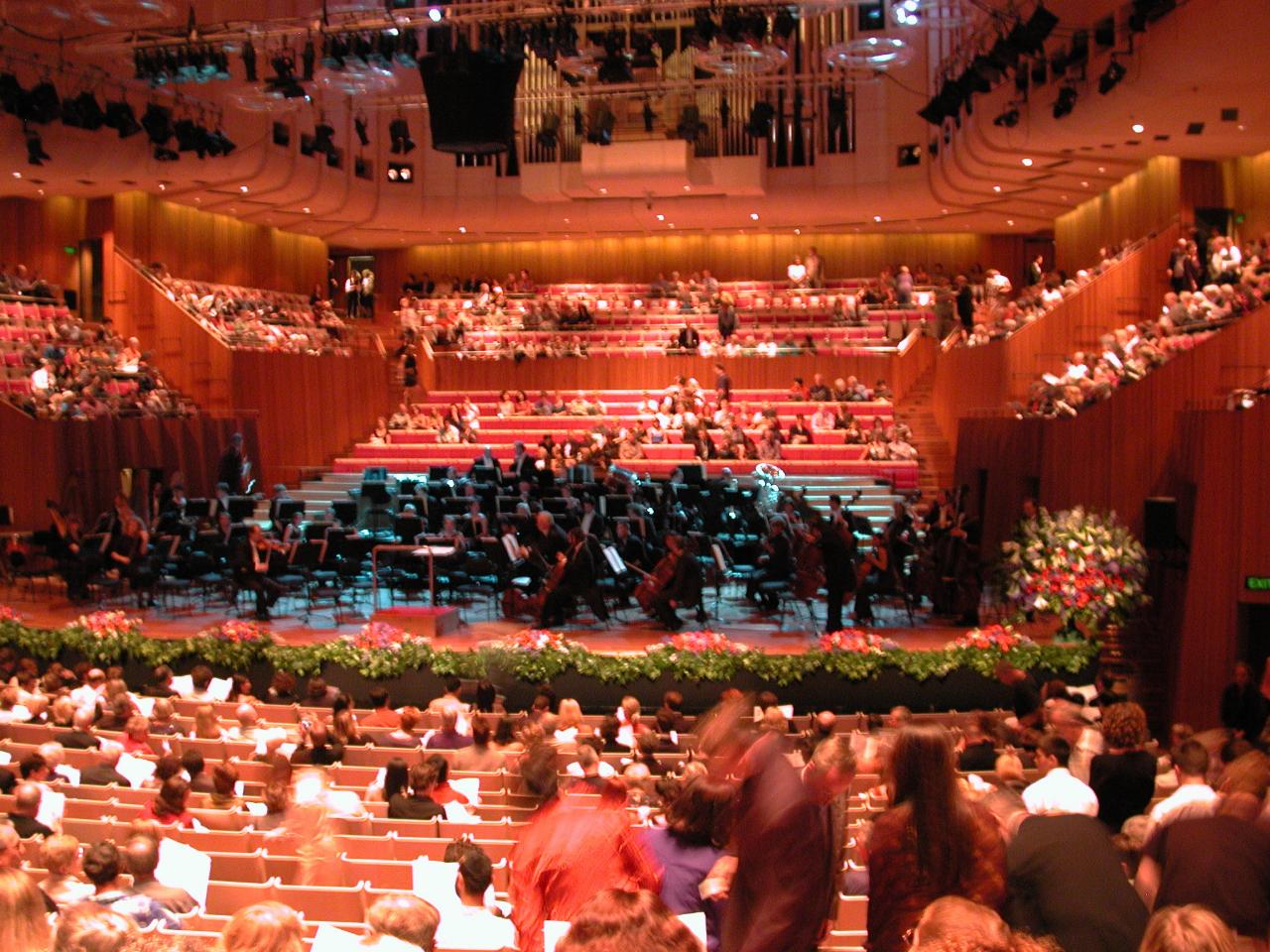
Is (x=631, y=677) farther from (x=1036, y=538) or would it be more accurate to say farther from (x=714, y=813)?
(x=714, y=813)

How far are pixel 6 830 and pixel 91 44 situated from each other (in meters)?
16.3

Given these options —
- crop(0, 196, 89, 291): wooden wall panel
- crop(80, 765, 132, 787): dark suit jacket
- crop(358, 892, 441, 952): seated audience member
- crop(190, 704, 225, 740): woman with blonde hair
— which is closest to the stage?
crop(190, 704, 225, 740): woman with blonde hair

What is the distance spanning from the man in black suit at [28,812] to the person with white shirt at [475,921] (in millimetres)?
2418

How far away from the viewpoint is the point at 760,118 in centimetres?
2252

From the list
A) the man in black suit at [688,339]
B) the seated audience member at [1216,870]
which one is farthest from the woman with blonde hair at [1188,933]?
the man in black suit at [688,339]

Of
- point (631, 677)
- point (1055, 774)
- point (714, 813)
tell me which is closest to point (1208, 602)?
point (631, 677)

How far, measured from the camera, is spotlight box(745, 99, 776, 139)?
73.3 ft

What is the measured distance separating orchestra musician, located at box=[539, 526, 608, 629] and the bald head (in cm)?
808

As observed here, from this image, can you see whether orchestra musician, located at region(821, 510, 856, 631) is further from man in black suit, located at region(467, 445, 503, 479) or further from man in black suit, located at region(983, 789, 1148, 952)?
man in black suit, located at region(983, 789, 1148, 952)

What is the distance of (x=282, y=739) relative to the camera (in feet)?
28.2

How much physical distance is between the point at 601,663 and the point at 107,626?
427 cm

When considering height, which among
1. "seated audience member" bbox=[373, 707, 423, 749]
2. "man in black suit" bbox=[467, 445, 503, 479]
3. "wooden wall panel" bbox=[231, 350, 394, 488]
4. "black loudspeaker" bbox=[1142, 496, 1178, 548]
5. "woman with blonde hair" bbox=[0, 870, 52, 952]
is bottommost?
"seated audience member" bbox=[373, 707, 423, 749]

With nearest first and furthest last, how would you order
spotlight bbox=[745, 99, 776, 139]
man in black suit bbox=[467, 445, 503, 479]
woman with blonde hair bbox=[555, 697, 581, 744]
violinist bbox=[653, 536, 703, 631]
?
woman with blonde hair bbox=[555, 697, 581, 744]
violinist bbox=[653, 536, 703, 631]
man in black suit bbox=[467, 445, 503, 479]
spotlight bbox=[745, 99, 776, 139]

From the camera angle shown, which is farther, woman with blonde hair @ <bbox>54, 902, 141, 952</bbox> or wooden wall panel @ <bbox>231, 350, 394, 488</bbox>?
wooden wall panel @ <bbox>231, 350, 394, 488</bbox>
